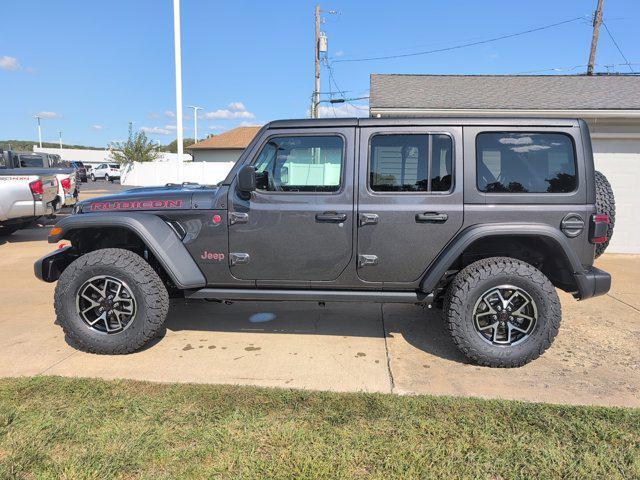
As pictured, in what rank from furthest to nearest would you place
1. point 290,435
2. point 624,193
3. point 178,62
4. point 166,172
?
point 166,172
point 178,62
point 624,193
point 290,435

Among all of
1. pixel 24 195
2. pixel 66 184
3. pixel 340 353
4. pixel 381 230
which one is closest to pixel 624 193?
pixel 381 230

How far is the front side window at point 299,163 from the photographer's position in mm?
3693

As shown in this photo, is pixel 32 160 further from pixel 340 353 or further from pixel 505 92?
pixel 340 353

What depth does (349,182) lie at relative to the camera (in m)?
3.63

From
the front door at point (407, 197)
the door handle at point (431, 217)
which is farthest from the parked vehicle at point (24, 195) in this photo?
the door handle at point (431, 217)

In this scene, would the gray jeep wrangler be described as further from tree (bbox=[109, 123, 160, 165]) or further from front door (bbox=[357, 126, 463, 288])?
tree (bbox=[109, 123, 160, 165])

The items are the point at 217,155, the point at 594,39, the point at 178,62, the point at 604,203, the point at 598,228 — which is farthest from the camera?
the point at 217,155

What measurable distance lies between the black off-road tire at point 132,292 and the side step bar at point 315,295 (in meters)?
0.33

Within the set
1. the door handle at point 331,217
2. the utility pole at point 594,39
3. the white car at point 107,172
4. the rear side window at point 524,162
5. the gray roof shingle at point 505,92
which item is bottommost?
the door handle at point 331,217

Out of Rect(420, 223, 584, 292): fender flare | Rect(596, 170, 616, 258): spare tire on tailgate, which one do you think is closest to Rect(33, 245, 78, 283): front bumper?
Rect(420, 223, 584, 292): fender flare

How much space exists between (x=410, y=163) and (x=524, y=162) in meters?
0.90

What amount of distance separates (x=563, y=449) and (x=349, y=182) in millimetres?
2272

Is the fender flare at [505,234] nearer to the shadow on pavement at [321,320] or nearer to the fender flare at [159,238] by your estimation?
the shadow on pavement at [321,320]

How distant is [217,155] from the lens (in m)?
40.0
